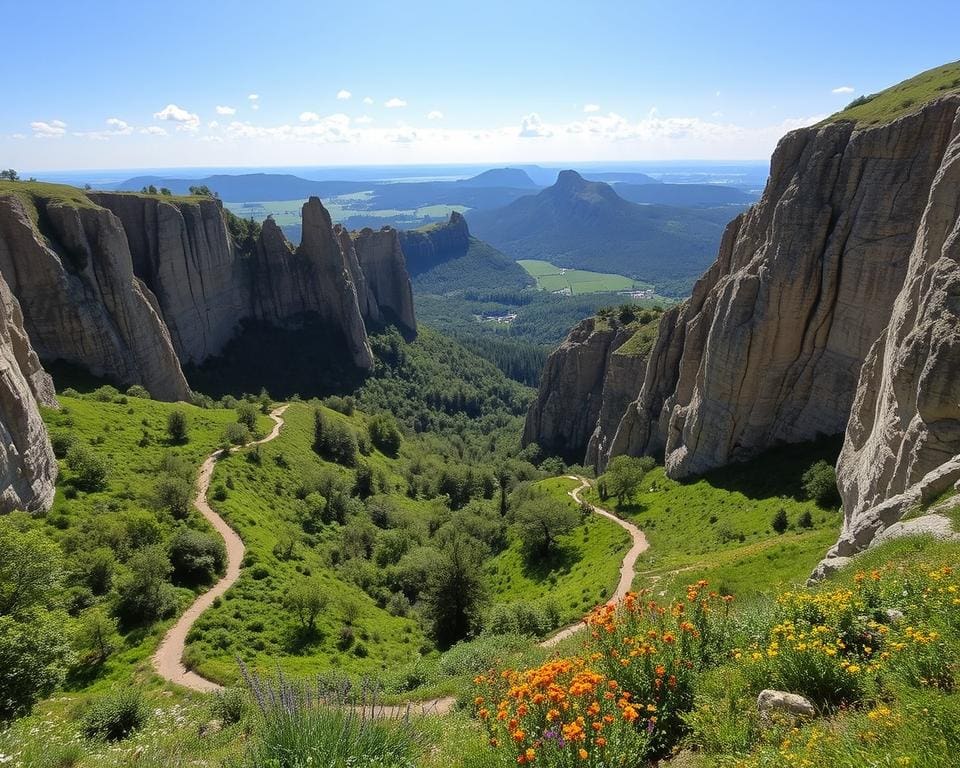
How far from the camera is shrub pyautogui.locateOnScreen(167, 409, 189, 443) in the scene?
55.1 meters

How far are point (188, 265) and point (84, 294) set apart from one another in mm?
29628

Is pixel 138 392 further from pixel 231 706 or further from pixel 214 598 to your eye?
pixel 231 706

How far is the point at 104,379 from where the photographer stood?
6362cm

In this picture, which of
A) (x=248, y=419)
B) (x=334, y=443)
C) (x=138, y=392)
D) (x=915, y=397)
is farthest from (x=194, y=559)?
(x=915, y=397)

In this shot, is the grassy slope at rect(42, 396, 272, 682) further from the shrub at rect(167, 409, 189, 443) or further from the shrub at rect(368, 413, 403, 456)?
the shrub at rect(368, 413, 403, 456)

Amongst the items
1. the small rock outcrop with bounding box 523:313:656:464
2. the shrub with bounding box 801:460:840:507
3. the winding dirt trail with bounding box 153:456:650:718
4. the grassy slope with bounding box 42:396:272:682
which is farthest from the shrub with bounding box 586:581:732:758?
the small rock outcrop with bounding box 523:313:656:464

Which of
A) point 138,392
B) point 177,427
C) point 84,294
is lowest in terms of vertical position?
point 177,427

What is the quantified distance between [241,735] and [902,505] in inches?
861

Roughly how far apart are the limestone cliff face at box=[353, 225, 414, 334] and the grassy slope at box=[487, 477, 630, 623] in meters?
98.1

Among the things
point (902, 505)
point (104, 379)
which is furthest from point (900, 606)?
point (104, 379)

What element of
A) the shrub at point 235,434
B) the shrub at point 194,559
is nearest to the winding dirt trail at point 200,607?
the shrub at point 194,559

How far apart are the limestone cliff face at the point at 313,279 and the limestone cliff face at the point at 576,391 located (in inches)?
1573

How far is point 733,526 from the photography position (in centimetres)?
4147

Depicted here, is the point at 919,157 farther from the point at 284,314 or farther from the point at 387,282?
the point at 387,282
